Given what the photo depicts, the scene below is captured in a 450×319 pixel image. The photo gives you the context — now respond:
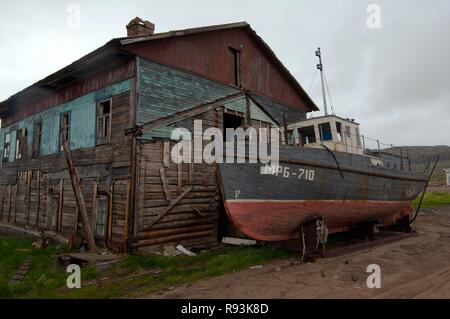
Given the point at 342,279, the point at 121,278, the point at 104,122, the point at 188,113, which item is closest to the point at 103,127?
the point at 104,122

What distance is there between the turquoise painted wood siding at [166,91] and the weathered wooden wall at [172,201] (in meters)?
0.89

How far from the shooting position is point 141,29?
518 inches

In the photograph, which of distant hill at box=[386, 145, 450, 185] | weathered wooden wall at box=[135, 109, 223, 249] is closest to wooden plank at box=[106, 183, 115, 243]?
weathered wooden wall at box=[135, 109, 223, 249]

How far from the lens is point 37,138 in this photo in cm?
1656

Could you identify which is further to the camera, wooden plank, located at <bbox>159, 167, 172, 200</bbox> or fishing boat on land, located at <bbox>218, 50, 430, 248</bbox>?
wooden plank, located at <bbox>159, 167, 172, 200</bbox>

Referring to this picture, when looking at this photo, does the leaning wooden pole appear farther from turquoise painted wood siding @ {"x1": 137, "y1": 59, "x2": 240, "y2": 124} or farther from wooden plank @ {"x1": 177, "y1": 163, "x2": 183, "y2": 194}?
wooden plank @ {"x1": 177, "y1": 163, "x2": 183, "y2": 194}

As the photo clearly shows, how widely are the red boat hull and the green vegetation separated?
955 millimetres

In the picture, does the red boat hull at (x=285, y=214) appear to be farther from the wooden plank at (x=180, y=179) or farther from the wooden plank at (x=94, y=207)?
the wooden plank at (x=94, y=207)

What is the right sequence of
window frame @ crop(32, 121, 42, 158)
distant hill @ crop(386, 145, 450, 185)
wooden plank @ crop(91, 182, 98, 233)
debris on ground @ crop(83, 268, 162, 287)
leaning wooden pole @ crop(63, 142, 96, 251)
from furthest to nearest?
distant hill @ crop(386, 145, 450, 185) → window frame @ crop(32, 121, 42, 158) → wooden plank @ crop(91, 182, 98, 233) → leaning wooden pole @ crop(63, 142, 96, 251) → debris on ground @ crop(83, 268, 162, 287)

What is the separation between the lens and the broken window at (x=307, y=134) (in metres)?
12.1

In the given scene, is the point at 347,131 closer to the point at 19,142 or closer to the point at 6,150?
the point at 19,142

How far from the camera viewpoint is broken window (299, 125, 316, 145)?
39.5 feet

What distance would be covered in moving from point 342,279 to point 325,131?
19.4ft

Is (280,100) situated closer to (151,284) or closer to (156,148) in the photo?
(156,148)
